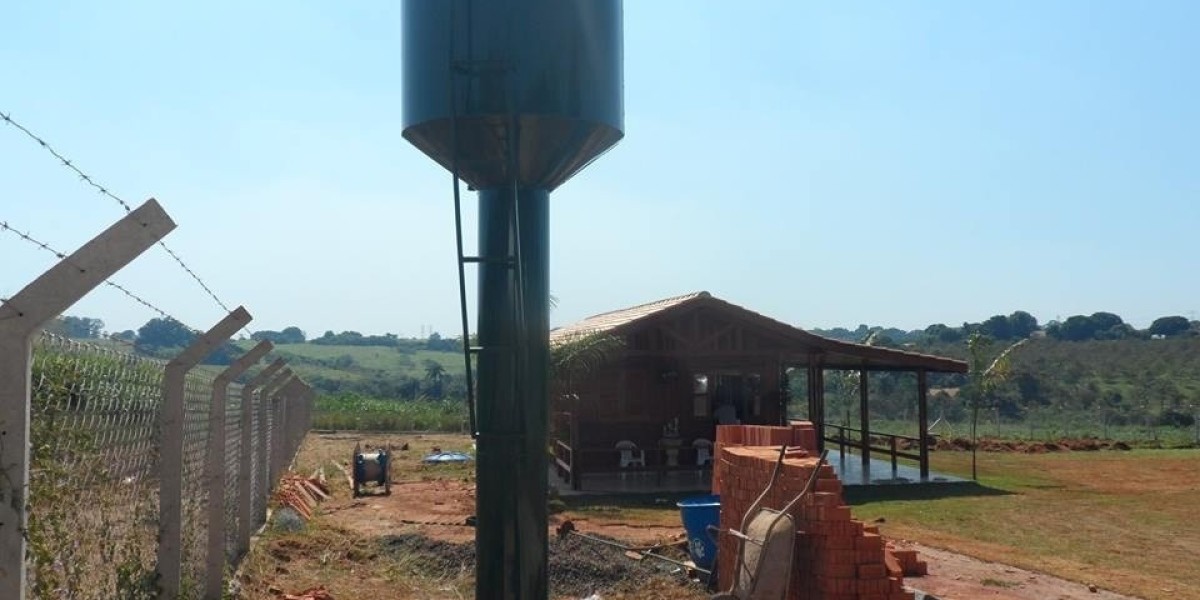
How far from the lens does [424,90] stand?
20.9ft

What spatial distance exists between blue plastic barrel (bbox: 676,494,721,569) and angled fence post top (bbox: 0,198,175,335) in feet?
22.9

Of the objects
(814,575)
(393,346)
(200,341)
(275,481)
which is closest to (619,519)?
(275,481)

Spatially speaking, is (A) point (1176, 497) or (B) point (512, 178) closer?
(B) point (512, 178)

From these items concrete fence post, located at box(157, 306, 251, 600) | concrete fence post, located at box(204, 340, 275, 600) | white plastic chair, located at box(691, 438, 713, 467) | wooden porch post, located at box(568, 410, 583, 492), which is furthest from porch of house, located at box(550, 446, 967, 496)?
concrete fence post, located at box(157, 306, 251, 600)

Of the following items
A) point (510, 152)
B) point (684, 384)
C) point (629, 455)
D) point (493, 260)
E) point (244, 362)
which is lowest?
point (629, 455)

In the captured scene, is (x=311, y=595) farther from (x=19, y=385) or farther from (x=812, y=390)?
(x=812, y=390)

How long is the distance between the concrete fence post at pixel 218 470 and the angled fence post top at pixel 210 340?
1450 millimetres

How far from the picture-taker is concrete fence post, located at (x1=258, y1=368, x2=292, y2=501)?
42.7ft

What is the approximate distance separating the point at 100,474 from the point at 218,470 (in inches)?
137

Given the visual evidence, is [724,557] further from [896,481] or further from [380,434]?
[380,434]

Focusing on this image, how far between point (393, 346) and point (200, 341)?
137 metres

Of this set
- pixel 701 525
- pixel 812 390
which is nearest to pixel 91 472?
pixel 701 525

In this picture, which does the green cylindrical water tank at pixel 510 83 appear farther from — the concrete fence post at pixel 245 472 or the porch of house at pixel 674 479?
the porch of house at pixel 674 479

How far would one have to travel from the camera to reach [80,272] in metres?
3.62
